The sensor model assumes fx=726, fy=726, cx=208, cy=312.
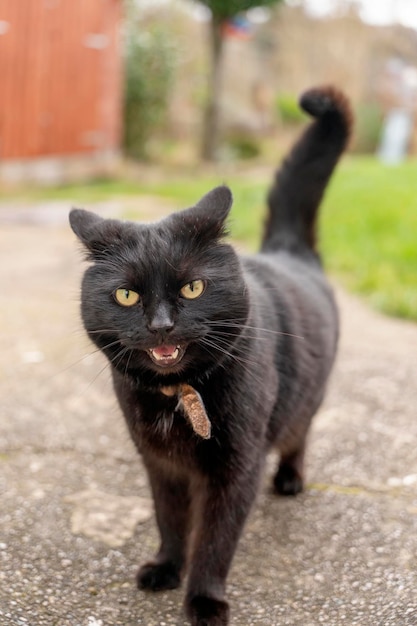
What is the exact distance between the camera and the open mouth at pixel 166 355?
1.68 metres

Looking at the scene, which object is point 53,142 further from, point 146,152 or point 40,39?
point 146,152

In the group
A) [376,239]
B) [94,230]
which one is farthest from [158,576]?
[376,239]

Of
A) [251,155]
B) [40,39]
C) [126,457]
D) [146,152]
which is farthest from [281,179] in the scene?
[251,155]

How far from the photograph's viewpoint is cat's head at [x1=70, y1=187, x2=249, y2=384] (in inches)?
65.9

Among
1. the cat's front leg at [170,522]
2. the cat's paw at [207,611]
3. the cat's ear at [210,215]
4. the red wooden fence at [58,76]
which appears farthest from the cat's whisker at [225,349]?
the red wooden fence at [58,76]

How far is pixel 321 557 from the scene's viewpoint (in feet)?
7.02

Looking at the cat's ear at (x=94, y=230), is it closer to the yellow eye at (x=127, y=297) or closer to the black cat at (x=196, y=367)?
the black cat at (x=196, y=367)

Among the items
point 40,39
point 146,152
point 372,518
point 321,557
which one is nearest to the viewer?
point 321,557

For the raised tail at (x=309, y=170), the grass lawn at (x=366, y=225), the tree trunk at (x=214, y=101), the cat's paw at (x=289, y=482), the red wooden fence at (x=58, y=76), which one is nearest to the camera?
the cat's paw at (x=289, y=482)

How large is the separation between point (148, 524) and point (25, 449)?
0.65 metres

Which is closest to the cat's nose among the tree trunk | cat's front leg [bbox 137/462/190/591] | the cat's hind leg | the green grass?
cat's front leg [bbox 137/462/190/591]

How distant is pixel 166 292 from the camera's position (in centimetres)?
168

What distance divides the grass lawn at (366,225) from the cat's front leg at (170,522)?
160 centimetres

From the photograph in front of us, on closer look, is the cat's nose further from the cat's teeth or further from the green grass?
the green grass
